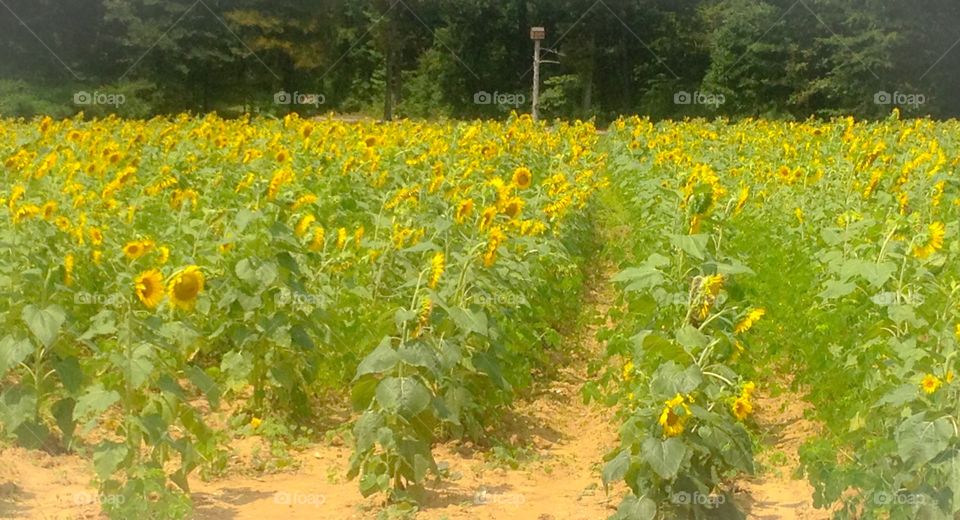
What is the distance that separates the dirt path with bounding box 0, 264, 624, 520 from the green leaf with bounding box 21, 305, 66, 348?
1.89 feet

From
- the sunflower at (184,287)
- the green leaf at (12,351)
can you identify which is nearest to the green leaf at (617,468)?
the sunflower at (184,287)

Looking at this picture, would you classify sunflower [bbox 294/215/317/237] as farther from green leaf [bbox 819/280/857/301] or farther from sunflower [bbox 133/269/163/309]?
green leaf [bbox 819/280/857/301]

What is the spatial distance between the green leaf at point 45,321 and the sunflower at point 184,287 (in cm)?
41

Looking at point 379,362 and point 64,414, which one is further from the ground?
point 379,362

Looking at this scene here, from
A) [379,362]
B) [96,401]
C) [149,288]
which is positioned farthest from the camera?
[379,362]

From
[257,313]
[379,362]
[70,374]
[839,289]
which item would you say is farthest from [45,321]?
[839,289]

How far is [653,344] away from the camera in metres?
3.62

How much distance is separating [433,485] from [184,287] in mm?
1456

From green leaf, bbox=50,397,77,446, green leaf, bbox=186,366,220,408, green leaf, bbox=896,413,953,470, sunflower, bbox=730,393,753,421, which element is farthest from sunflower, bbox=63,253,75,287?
green leaf, bbox=896,413,953,470

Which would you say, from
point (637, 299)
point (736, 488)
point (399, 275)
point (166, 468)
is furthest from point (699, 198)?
point (166, 468)

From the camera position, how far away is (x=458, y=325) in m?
4.41

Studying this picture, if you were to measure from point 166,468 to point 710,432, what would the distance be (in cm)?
234

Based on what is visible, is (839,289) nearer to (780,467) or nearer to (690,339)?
(780,467)

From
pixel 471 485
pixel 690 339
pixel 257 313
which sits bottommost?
pixel 471 485
